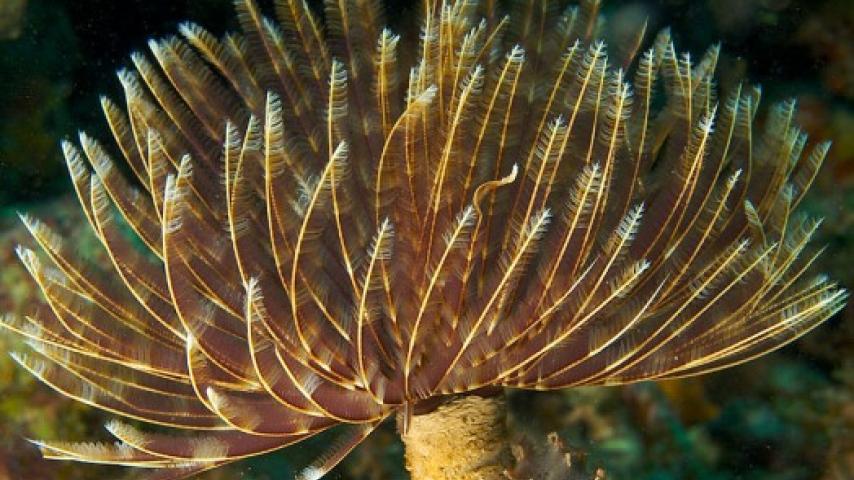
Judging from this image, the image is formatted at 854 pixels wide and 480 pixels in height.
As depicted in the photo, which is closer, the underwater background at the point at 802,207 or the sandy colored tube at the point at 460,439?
the sandy colored tube at the point at 460,439

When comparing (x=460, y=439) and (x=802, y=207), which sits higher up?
(x=802, y=207)

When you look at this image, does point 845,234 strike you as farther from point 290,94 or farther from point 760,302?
point 290,94

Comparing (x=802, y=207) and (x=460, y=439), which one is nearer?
(x=460, y=439)

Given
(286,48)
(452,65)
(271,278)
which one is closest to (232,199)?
(271,278)

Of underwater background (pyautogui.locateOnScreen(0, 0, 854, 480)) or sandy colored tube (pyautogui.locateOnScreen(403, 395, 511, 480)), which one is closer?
sandy colored tube (pyautogui.locateOnScreen(403, 395, 511, 480))
